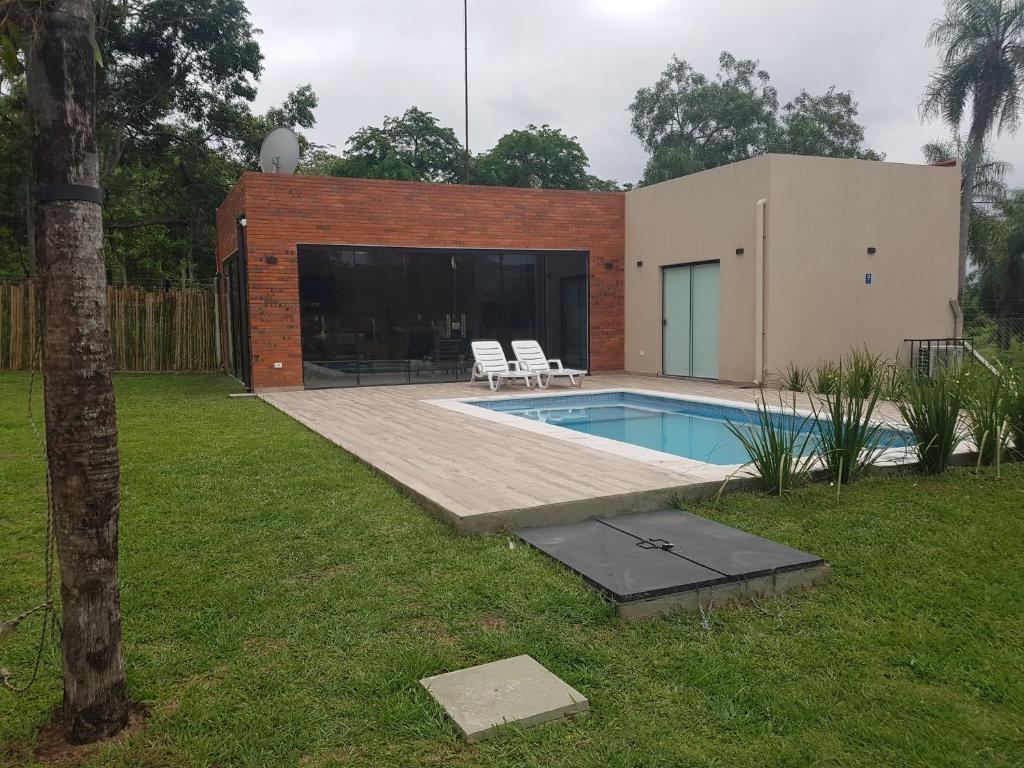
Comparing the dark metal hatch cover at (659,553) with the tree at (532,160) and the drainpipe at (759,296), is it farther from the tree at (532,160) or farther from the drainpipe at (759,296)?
the tree at (532,160)

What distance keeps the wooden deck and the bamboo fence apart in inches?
305

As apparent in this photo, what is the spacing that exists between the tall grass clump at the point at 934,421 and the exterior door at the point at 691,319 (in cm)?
731

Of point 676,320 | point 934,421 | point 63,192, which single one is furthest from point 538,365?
point 63,192

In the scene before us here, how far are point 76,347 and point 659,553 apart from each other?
2659 millimetres

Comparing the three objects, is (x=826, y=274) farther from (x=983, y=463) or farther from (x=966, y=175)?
(x=966, y=175)

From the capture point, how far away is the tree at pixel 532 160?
110 feet

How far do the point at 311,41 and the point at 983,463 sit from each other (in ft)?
60.4

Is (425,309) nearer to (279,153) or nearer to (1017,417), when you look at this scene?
(279,153)

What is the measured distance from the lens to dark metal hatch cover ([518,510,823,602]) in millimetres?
3268

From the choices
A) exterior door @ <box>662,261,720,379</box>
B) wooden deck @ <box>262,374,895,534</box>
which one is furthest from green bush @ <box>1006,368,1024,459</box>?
exterior door @ <box>662,261,720,379</box>

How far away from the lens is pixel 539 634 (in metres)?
2.93

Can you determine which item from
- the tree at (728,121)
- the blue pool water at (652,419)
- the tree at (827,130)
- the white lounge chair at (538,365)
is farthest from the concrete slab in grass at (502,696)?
the tree at (827,130)

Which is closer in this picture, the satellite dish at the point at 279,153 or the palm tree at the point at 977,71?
the satellite dish at the point at 279,153

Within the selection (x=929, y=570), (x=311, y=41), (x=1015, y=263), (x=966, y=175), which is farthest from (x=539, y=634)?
(x=1015, y=263)
